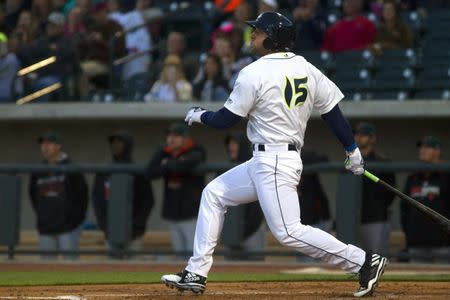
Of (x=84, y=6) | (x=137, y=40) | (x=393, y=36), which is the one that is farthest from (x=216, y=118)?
(x=84, y=6)

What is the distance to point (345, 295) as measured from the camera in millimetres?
7590

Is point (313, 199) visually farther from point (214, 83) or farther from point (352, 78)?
point (214, 83)

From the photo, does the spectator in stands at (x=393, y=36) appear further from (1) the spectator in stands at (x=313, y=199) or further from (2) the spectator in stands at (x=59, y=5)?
(2) the spectator in stands at (x=59, y=5)

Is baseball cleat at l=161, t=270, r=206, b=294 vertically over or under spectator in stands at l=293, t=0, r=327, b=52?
under

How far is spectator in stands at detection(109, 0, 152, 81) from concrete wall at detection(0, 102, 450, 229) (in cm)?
80

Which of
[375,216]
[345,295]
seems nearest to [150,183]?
[375,216]

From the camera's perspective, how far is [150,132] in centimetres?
1485

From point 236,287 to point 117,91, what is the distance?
6769 mm

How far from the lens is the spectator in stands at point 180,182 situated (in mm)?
11969

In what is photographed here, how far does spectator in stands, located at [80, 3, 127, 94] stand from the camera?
49.5ft

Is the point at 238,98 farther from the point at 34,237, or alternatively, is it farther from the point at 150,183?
the point at 34,237

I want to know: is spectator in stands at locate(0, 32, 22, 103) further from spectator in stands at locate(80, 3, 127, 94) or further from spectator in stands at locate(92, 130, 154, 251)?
spectator in stands at locate(92, 130, 154, 251)

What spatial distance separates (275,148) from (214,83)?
6.56 metres

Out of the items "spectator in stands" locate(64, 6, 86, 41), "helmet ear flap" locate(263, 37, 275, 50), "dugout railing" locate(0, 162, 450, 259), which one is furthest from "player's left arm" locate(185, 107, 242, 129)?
"spectator in stands" locate(64, 6, 86, 41)
